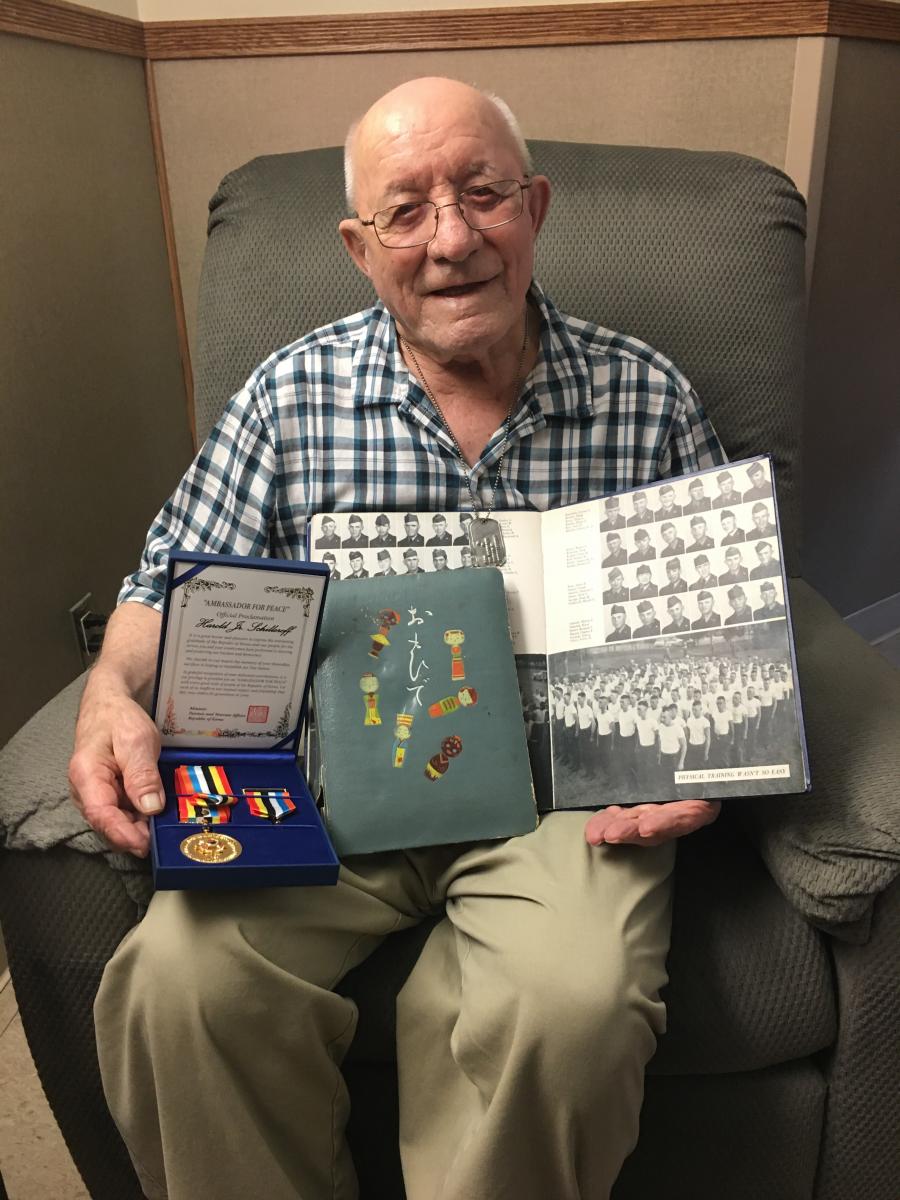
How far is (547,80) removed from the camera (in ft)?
5.77

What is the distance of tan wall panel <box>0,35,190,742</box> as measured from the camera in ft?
5.00

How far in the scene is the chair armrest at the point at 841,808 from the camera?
957mm

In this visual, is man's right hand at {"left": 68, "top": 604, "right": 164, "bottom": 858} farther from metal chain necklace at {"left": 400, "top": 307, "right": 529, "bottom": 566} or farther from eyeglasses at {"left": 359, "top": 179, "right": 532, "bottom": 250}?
eyeglasses at {"left": 359, "top": 179, "right": 532, "bottom": 250}

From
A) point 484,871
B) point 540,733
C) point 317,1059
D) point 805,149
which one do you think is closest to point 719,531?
point 540,733

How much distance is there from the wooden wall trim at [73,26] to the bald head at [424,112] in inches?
26.3

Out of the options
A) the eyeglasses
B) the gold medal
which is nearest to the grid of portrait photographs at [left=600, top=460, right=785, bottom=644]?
the eyeglasses

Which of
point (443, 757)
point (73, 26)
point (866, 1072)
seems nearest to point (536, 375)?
point (443, 757)

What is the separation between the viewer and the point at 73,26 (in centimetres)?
161

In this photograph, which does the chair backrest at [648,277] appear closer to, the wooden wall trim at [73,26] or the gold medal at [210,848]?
the wooden wall trim at [73,26]

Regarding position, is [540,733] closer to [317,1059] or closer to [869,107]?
[317,1059]

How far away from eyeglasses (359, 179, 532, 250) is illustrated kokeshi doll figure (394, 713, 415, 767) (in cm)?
49

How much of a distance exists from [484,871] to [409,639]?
0.80 ft

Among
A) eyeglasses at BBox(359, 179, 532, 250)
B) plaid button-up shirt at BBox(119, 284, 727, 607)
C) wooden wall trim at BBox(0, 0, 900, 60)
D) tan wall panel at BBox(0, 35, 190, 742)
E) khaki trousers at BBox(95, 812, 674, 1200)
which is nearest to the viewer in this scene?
khaki trousers at BBox(95, 812, 674, 1200)

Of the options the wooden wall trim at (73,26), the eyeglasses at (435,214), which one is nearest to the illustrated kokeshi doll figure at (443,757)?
the eyeglasses at (435,214)
